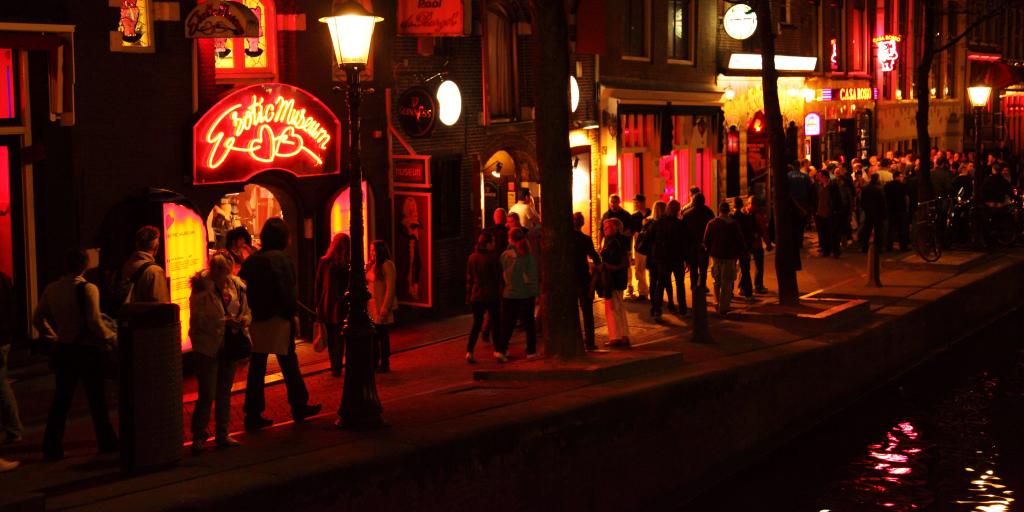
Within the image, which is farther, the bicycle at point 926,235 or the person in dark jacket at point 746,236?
the bicycle at point 926,235

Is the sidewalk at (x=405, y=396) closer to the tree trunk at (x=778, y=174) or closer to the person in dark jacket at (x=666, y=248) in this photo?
the person in dark jacket at (x=666, y=248)

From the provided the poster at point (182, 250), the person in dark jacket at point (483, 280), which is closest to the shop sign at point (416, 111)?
the person in dark jacket at point (483, 280)

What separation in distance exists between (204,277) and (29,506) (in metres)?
3.80

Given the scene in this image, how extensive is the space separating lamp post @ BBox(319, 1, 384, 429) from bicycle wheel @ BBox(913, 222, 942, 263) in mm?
17073

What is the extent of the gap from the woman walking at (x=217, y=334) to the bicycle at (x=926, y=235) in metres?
18.0

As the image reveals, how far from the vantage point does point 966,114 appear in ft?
180

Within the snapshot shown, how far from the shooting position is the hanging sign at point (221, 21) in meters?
15.8

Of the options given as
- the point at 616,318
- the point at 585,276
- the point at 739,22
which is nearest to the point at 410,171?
the point at 585,276

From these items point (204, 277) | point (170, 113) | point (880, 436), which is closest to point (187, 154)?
point (170, 113)

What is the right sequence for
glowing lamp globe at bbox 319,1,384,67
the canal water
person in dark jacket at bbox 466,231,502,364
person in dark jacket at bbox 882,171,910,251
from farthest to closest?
person in dark jacket at bbox 882,171,910,251, person in dark jacket at bbox 466,231,502,364, the canal water, glowing lamp globe at bbox 319,1,384,67

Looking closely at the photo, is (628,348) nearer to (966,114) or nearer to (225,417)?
(225,417)

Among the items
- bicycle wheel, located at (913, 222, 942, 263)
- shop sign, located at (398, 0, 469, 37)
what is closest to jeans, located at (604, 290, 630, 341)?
shop sign, located at (398, 0, 469, 37)

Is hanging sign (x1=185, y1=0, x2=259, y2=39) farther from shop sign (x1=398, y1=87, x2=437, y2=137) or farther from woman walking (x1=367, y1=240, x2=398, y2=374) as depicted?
shop sign (x1=398, y1=87, x2=437, y2=137)

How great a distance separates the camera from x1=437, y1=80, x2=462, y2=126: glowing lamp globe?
21156 millimetres
